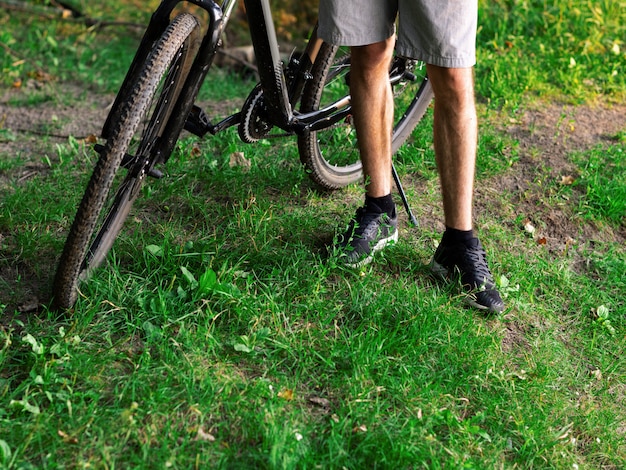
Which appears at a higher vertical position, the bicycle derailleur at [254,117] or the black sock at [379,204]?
the bicycle derailleur at [254,117]

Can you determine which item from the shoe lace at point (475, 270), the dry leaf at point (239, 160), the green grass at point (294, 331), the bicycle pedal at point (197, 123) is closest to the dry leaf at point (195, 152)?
the green grass at point (294, 331)

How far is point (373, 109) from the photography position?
310 centimetres

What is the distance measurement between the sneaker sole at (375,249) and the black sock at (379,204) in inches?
3.8

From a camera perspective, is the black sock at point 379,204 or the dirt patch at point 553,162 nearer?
the black sock at point 379,204

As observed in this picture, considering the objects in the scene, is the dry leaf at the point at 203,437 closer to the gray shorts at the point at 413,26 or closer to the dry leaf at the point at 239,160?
the gray shorts at the point at 413,26

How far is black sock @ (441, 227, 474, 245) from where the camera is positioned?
3.08 m

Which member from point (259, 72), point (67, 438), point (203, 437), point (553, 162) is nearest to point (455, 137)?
point (259, 72)

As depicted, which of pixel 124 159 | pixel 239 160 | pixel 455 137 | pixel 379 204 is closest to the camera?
pixel 124 159

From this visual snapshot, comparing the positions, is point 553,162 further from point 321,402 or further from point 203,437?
point 203,437

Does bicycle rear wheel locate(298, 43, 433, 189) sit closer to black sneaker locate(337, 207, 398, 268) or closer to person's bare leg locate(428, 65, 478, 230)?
black sneaker locate(337, 207, 398, 268)

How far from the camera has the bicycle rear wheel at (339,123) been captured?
3.32 m

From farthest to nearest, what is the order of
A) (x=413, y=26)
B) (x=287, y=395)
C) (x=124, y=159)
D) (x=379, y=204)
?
(x=379, y=204) < (x=413, y=26) < (x=124, y=159) < (x=287, y=395)

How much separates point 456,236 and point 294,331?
30.4 inches

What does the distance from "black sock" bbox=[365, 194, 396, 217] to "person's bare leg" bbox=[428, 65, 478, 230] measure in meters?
0.25
